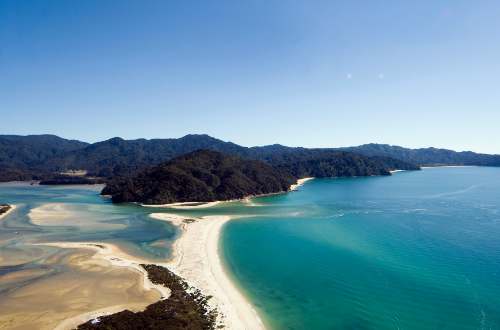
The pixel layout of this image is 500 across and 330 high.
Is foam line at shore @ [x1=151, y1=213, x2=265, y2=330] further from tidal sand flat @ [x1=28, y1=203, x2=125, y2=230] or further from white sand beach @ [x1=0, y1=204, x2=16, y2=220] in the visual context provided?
white sand beach @ [x1=0, y1=204, x2=16, y2=220]

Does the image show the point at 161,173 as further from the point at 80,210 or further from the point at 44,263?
the point at 44,263

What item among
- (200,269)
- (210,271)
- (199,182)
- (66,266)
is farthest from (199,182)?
(210,271)

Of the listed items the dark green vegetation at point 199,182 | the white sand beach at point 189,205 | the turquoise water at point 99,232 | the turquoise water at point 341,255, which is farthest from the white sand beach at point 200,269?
the dark green vegetation at point 199,182

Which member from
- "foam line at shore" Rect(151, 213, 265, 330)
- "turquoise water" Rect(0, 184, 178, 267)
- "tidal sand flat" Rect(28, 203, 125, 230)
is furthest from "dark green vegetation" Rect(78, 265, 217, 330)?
"tidal sand flat" Rect(28, 203, 125, 230)

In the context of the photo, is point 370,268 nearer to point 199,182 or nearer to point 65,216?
point 65,216

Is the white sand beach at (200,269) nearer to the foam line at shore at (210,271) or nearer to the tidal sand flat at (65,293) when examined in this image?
the foam line at shore at (210,271)

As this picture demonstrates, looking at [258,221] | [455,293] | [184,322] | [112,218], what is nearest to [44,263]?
[184,322]
